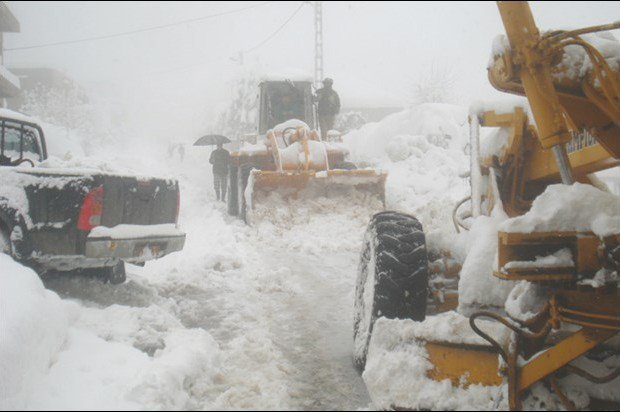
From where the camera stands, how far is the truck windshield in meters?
5.47

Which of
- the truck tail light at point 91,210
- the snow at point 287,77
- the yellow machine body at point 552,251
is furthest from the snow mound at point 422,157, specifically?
the yellow machine body at point 552,251

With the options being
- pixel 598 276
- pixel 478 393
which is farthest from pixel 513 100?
pixel 478 393

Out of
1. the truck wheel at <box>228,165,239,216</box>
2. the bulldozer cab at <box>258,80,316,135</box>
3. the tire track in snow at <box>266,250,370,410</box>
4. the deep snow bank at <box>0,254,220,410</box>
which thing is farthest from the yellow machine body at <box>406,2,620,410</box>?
the bulldozer cab at <box>258,80,316,135</box>

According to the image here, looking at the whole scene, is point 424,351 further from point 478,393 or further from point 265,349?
point 265,349

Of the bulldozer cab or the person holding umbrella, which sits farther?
the person holding umbrella

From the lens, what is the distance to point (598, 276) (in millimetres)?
2045

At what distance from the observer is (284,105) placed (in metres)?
11.7

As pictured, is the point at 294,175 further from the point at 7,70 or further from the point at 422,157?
the point at 7,70

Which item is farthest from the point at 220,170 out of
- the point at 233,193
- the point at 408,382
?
the point at 408,382

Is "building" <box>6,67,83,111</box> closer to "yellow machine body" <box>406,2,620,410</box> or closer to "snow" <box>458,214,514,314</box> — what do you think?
"snow" <box>458,214,514,314</box>

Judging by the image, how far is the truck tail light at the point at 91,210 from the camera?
457 cm

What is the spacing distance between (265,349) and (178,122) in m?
54.7

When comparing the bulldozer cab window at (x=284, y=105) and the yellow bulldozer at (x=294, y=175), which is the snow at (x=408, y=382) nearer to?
the yellow bulldozer at (x=294, y=175)

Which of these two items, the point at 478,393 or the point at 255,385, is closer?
the point at 478,393
